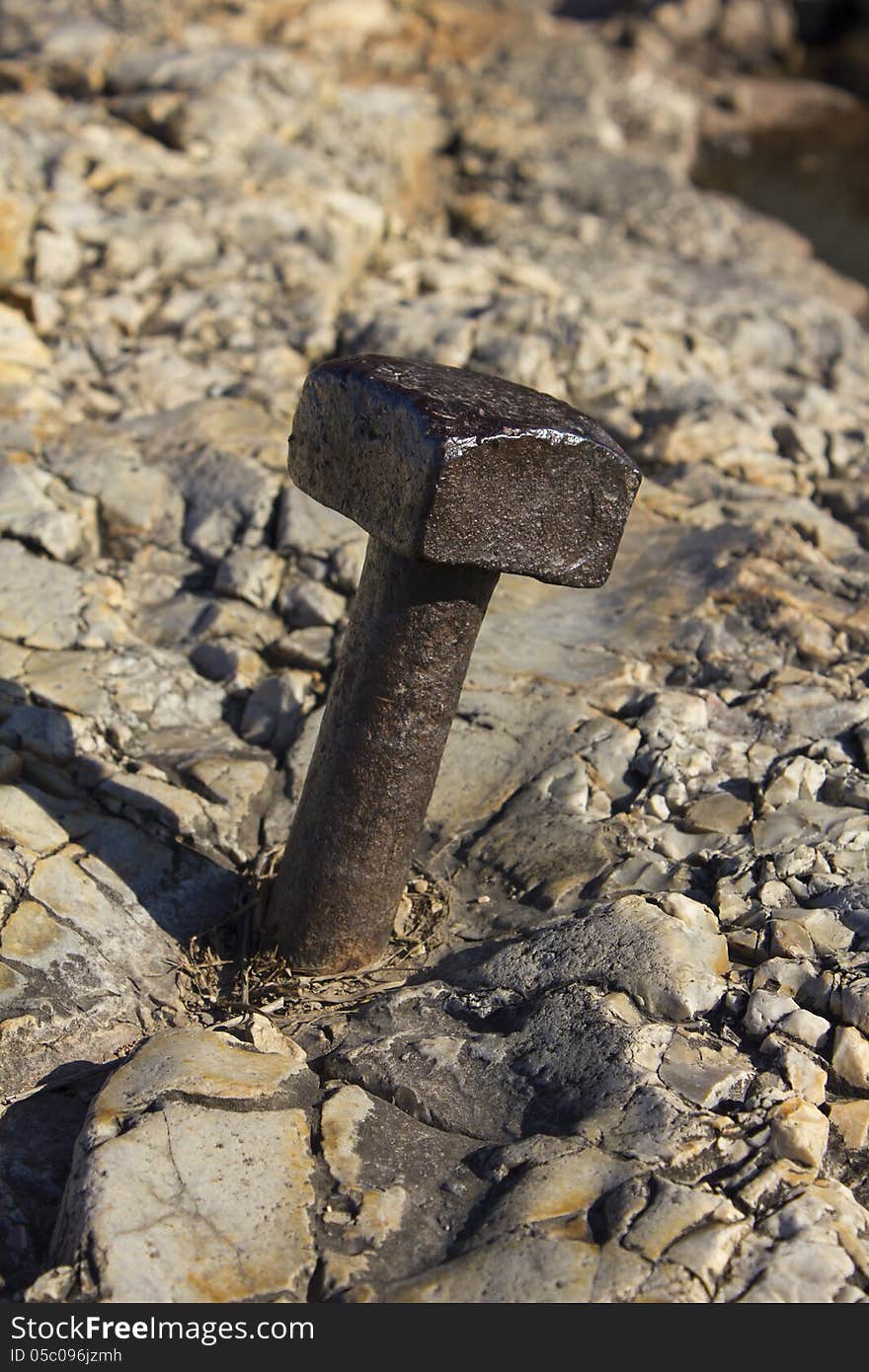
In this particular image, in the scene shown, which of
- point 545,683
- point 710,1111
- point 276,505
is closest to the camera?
point 710,1111

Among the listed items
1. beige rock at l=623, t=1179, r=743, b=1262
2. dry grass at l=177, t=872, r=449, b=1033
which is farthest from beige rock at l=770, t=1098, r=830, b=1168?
dry grass at l=177, t=872, r=449, b=1033

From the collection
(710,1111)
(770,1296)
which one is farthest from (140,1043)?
(770,1296)

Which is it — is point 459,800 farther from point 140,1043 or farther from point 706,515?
point 706,515

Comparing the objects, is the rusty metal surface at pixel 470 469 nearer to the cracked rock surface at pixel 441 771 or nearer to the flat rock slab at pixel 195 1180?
the cracked rock surface at pixel 441 771

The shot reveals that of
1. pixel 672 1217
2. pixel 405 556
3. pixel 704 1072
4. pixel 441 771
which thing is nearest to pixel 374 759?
pixel 405 556

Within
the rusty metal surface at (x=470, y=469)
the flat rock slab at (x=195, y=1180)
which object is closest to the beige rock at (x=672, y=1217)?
the flat rock slab at (x=195, y=1180)

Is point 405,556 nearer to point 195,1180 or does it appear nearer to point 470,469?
point 470,469

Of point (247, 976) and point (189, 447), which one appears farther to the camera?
point (189, 447)

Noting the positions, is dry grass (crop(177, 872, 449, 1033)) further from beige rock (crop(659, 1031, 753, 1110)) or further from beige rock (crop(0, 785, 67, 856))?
beige rock (crop(659, 1031, 753, 1110))
